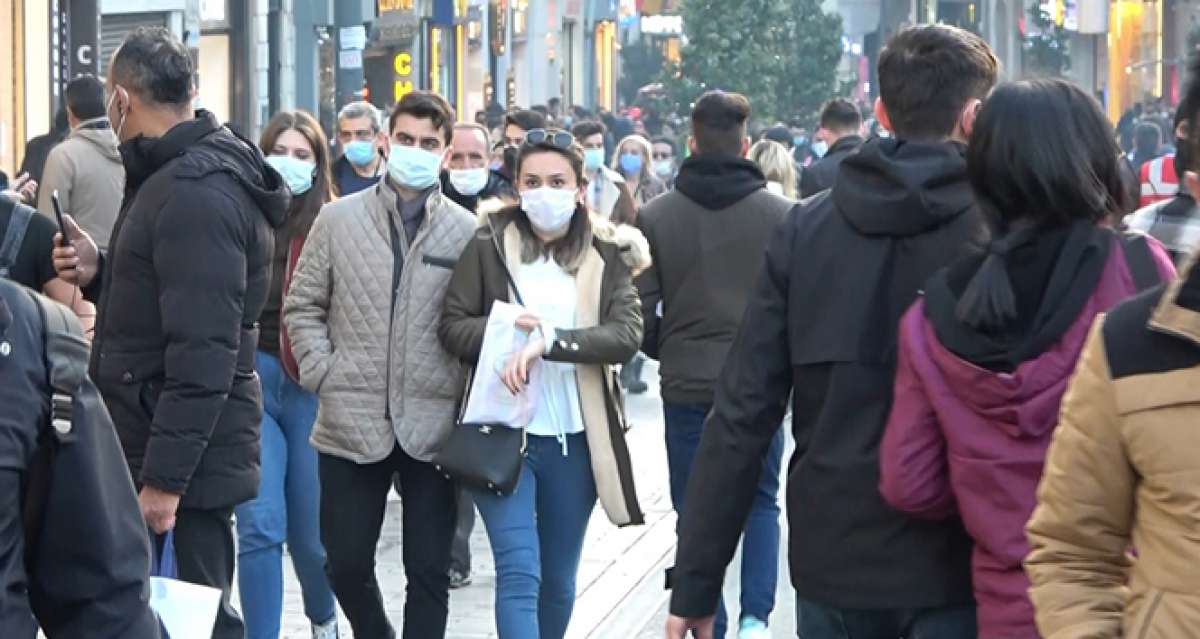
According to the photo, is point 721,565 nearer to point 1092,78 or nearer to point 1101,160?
point 1101,160

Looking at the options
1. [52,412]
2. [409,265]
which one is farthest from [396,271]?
[52,412]

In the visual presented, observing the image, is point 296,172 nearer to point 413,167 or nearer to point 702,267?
point 413,167

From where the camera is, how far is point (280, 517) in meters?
7.61

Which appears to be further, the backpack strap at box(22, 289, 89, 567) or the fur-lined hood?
the fur-lined hood

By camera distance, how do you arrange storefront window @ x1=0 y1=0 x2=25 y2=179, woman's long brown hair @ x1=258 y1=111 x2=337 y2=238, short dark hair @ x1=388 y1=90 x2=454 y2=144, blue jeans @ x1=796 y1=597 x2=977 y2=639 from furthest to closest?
storefront window @ x1=0 y1=0 x2=25 y2=179 → woman's long brown hair @ x1=258 y1=111 x2=337 y2=238 → short dark hair @ x1=388 y1=90 x2=454 y2=144 → blue jeans @ x1=796 y1=597 x2=977 y2=639

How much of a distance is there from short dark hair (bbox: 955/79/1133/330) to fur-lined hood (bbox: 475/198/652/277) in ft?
11.2

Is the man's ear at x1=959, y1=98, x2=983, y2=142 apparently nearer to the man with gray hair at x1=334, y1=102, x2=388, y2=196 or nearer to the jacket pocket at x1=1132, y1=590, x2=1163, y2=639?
the jacket pocket at x1=1132, y1=590, x2=1163, y2=639

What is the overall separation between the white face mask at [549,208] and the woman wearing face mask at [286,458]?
77 centimetres

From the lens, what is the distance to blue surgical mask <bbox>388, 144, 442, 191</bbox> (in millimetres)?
7453

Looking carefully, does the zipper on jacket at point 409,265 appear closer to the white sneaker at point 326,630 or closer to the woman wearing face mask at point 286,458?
the woman wearing face mask at point 286,458

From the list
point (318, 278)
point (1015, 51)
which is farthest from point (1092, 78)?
point (318, 278)

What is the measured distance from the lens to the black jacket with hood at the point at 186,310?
593 cm

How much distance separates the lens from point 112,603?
3469mm

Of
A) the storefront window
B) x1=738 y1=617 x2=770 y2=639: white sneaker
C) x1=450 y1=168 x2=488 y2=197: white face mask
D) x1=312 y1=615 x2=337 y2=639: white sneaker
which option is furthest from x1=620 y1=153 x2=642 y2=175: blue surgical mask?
x1=312 y1=615 x2=337 y2=639: white sneaker
